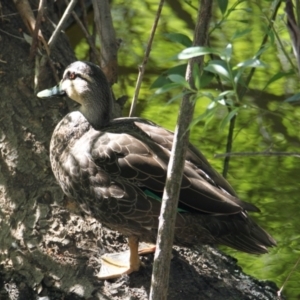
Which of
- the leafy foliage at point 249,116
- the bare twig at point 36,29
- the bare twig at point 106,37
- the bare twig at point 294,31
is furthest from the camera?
the leafy foliage at point 249,116

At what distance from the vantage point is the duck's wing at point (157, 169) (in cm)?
327

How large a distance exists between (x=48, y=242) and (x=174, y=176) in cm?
105

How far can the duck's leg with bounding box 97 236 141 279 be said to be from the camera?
129 inches

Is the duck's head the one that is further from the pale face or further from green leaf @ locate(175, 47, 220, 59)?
green leaf @ locate(175, 47, 220, 59)

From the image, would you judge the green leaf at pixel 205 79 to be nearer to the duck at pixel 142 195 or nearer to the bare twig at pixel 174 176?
the bare twig at pixel 174 176

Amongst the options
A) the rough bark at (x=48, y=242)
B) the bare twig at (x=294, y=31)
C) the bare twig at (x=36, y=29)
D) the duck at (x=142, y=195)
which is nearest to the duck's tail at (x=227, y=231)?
the duck at (x=142, y=195)

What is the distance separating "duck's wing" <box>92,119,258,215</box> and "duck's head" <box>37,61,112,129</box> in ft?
0.98

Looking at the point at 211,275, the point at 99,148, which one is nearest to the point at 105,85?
the point at 99,148

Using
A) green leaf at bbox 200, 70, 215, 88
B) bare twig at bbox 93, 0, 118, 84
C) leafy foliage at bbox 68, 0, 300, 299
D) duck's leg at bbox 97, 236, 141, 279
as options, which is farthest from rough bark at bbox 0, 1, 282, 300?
green leaf at bbox 200, 70, 215, 88

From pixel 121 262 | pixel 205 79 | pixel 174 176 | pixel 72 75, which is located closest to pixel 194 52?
pixel 205 79

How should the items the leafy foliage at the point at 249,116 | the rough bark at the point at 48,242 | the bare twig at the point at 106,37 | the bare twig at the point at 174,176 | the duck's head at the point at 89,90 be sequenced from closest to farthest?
1. the bare twig at the point at 174,176
2. the rough bark at the point at 48,242
3. the duck's head at the point at 89,90
4. the bare twig at the point at 106,37
5. the leafy foliage at the point at 249,116

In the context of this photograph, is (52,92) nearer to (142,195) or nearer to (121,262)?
(142,195)

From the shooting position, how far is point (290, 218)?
4863 mm

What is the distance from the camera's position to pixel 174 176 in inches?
102
